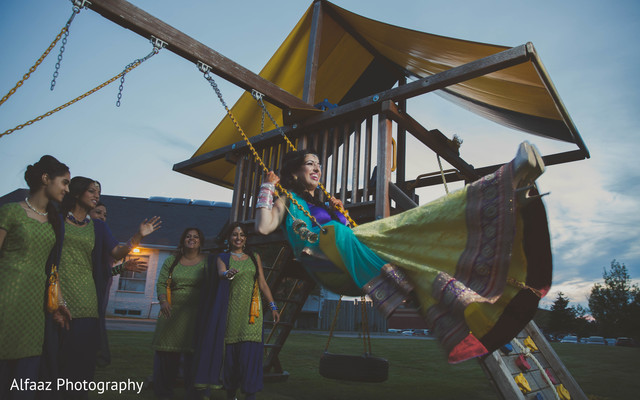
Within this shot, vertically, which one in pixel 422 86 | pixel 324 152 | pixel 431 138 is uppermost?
pixel 431 138

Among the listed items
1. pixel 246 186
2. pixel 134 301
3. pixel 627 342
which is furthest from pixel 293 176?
pixel 627 342

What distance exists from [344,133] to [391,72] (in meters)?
2.96

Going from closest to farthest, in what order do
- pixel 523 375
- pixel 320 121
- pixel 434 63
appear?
1. pixel 523 375
2. pixel 320 121
3. pixel 434 63

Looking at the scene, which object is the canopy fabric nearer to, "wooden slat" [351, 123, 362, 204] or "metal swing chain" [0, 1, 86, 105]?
"wooden slat" [351, 123, 362, 204]

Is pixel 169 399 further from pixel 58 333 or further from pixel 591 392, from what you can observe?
pixel 591 392

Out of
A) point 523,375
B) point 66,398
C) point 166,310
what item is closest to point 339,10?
point 166,310

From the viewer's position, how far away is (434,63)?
216 inches

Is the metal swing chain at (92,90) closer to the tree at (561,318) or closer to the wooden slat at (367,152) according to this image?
the wooden slat at (367,152)

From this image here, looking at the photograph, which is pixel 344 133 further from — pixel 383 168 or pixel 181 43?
pixel 181 43

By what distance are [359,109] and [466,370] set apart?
5.66 meters

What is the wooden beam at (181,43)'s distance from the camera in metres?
3.27

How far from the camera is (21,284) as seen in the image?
2.37 meters

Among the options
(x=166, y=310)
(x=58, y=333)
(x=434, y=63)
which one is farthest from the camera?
(x=434, y=63)

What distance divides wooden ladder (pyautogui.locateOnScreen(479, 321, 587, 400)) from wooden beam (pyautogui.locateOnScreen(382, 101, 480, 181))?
8.45 ft
